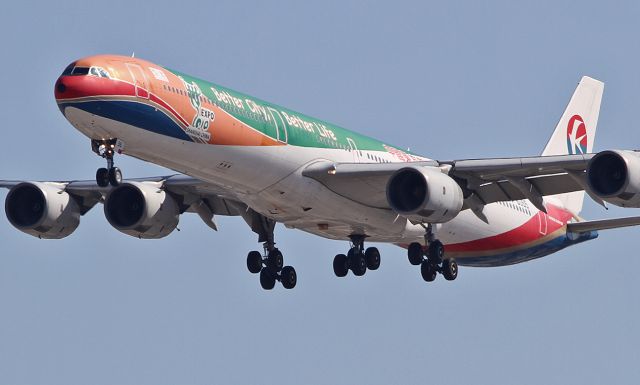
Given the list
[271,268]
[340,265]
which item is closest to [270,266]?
[271,268]

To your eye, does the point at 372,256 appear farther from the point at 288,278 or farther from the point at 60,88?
the point at 60,88

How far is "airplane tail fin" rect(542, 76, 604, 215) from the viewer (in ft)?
201

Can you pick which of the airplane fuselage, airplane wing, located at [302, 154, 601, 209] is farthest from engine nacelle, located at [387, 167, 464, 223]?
the airplane fuselage

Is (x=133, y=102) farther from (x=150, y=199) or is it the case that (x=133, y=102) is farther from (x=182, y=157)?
(x=150, y=199)

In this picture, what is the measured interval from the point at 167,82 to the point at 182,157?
225cm

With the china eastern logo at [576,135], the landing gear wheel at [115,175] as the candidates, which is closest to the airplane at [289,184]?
the landing gear wheel at [115,175]

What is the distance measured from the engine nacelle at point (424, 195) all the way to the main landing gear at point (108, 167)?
9.15m

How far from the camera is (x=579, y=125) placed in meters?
62.9

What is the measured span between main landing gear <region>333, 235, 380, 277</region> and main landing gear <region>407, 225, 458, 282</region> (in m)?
1.37

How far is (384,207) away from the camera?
49594 mm

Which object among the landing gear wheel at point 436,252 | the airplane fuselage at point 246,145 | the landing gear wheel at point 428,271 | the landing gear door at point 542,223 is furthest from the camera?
the landing gear door at point 542,223

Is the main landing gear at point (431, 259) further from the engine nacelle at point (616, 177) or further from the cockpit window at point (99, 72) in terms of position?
the cockpit window at point (99, 72)

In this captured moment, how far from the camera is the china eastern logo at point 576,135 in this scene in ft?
204

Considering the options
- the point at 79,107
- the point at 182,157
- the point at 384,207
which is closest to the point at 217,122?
the point at 182,157
